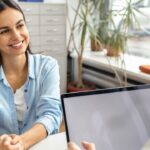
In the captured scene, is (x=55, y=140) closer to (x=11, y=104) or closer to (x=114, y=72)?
(x=11, y=104)

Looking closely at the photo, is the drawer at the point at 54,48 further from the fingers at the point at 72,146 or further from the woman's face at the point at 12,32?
the fingers at the point at 72,146

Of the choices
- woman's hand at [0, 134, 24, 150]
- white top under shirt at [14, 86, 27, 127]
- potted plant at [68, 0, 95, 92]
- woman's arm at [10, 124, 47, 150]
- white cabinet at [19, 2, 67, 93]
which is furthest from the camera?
white cabinet at [19, 2, 67, 93]

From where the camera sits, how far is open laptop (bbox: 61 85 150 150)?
0.70 meters

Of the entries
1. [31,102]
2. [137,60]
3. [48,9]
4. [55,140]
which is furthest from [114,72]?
[55,140]

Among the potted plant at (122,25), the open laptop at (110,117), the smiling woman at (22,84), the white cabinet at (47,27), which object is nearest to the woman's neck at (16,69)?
the smiling woman at (22,84)

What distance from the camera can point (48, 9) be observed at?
342cm

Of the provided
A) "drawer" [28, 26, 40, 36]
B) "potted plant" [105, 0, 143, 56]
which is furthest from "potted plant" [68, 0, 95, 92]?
"drawer" [28, 26, 40, 36]

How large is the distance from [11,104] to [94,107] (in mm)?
752

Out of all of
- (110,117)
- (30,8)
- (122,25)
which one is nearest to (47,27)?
(30,8)

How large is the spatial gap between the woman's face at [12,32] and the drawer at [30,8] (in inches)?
76.4

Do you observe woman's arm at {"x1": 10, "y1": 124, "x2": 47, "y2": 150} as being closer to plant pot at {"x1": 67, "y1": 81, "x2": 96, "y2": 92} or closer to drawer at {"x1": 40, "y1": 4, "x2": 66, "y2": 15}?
plant pot at {"x1": 67, "y1": 81, "x2": 96, "y2": 92}

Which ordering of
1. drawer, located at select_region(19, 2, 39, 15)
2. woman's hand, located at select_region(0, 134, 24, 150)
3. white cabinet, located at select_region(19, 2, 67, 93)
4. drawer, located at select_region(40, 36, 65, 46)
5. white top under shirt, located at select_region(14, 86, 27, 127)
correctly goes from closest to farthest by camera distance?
woman's hand, located at select_region(0, 134, 24, 150) → white top under shirt, located at select_region(14, 86, 27, 127) → drawer, located at select_region(19, 2, 39, 15) → white cabinet, located at select_region(19, 2, 67, 93) → drawer, located at select_region(40, 36, 65, 46)

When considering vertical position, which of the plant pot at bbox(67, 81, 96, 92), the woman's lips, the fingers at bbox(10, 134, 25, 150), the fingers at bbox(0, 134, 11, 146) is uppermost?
the woman's lips

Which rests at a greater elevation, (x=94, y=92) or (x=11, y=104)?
(x=94, y=92)
